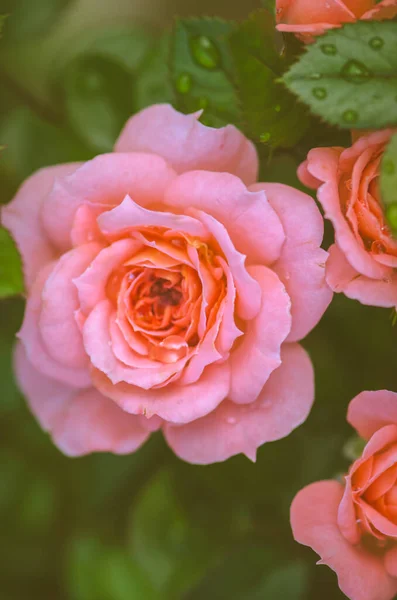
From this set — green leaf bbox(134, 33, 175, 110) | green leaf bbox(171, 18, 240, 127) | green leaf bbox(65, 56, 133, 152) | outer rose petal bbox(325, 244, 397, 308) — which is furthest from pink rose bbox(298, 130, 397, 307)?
green leaf bbox(65, 56, 133, 152)

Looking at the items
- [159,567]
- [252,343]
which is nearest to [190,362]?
[252,343]

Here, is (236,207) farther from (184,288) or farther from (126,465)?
(126,465)

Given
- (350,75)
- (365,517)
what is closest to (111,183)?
(350,75)

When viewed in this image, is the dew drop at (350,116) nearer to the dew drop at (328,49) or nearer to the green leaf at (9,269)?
the dew drop at (328,49)

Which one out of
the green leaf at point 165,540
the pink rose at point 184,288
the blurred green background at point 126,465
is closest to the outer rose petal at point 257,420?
the pink rose at point 184,288

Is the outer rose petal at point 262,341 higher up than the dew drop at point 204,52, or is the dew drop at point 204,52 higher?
the dew drop at point 204,52

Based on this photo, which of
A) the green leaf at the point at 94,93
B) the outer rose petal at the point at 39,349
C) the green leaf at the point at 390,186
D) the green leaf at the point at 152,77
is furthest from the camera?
the green leaf at the point at 94,93

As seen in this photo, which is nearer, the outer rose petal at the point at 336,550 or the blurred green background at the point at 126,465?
the outer rose petal at the point at 336,550
